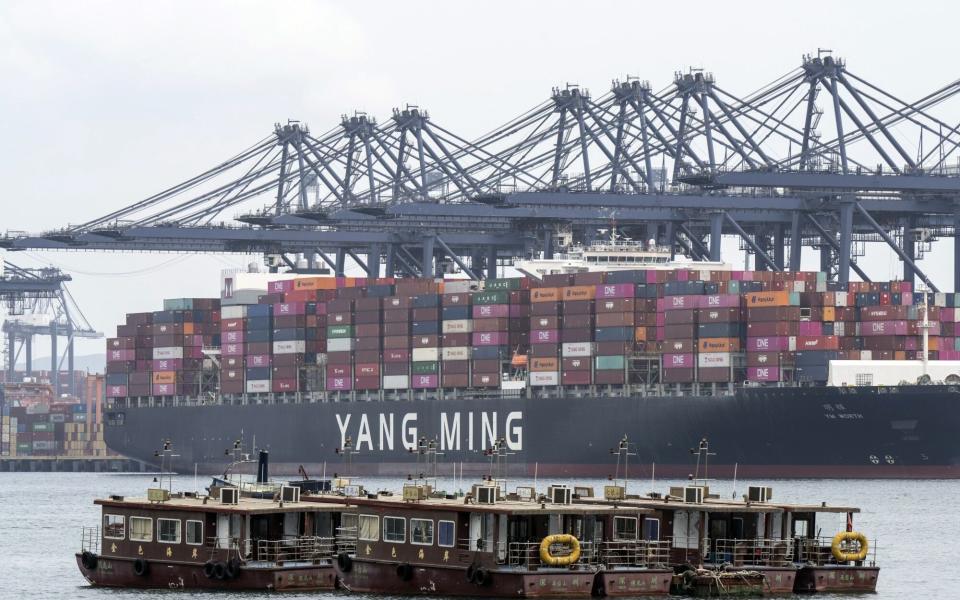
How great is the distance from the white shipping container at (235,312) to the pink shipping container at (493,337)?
1916 centimetres

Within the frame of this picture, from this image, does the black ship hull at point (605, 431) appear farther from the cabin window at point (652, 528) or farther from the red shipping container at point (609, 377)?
the cabin window at point (652, 528)

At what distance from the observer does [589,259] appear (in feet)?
403

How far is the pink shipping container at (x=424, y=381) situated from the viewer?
121 meters

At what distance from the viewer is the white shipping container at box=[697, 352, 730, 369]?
107188 millimetres

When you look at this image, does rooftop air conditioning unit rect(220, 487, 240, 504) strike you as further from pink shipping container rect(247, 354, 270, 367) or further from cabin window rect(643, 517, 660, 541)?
pink shipping container rect(247, 354, 270, 367)

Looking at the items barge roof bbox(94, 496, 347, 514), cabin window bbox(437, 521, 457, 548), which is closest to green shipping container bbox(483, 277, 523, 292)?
barge roof bbox(94, 496, 347, 514)

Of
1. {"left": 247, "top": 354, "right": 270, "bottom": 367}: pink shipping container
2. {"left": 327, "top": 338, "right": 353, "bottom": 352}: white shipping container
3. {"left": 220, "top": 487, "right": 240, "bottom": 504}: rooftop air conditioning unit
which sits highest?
{"left": 327, "top": 338, "right": 353, "bottom": 352}: white shipping container

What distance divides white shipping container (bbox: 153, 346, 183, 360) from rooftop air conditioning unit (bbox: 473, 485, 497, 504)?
304ft

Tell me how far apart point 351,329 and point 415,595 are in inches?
3099

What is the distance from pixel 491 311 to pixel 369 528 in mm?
71361

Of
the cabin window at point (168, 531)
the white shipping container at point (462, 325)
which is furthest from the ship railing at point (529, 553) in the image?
the white shipping container at point (462, 325)

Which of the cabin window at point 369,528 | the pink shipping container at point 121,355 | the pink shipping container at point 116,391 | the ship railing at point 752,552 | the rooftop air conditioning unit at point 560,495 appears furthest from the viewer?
the pink shipping container at point 116,391

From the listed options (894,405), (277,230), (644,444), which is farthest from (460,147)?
(894,405)

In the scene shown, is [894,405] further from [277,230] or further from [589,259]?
[277,230]
